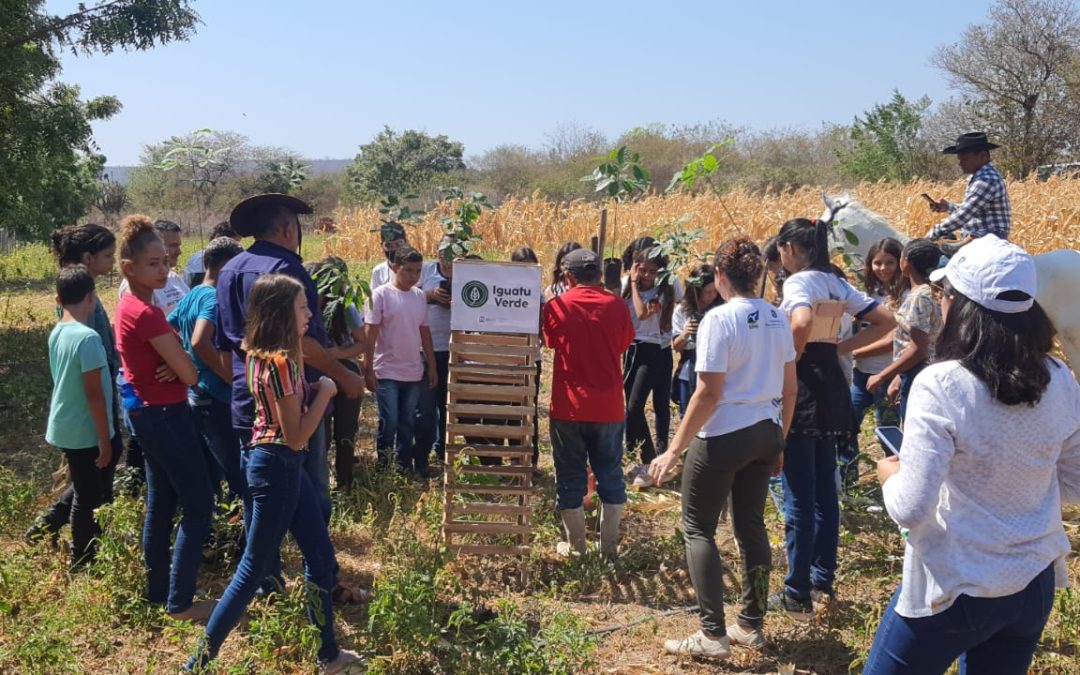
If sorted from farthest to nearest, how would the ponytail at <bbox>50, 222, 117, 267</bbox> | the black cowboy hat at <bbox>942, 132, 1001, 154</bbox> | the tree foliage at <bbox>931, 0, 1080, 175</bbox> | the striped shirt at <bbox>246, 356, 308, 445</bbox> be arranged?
1. the tree foliage at <bbox>931, 0, 1080, 175</bbox>
2. the black cowboy hat at <bbox>942, 132, 1001, 154</bbox>
3. the ponytail at <bbox>50, 222, 117, 267</bbox>
4. the striped shirt at <bbox>246, 356, 308, 445</bbox>

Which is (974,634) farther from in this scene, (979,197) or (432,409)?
(979,197)

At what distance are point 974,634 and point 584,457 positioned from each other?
9.46 ft

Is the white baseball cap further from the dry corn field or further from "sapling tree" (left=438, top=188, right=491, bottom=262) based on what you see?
the dry corn field

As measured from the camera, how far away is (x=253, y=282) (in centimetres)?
386

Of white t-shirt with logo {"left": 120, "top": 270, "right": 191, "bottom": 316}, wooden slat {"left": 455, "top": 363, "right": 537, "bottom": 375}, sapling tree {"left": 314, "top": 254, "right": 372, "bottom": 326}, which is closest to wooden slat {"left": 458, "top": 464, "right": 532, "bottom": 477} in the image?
wooden slat {"left": 455, "top": 363, "right": 537, "bottom": 375}

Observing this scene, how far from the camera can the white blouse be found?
7.41ft

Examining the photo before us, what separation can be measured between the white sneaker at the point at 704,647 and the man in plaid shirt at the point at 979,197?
15.7ft

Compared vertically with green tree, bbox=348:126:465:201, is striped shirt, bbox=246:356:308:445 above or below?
below

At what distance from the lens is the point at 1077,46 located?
104ft

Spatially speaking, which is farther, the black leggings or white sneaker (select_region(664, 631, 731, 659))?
the black leggings

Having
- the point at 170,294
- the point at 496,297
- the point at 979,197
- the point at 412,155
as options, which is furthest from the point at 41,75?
the point at 412,155

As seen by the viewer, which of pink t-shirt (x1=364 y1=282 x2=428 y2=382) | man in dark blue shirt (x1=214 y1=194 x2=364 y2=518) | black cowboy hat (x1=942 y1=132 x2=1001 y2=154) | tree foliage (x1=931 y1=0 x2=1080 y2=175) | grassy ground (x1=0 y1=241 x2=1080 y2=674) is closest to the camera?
grassy ground (x1=0 y1=241 x2=1080 y2=674)

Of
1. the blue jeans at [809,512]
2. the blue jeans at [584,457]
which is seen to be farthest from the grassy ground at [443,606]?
the blue jeans at [584,457]

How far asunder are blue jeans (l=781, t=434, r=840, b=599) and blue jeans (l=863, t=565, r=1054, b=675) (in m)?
1.84
